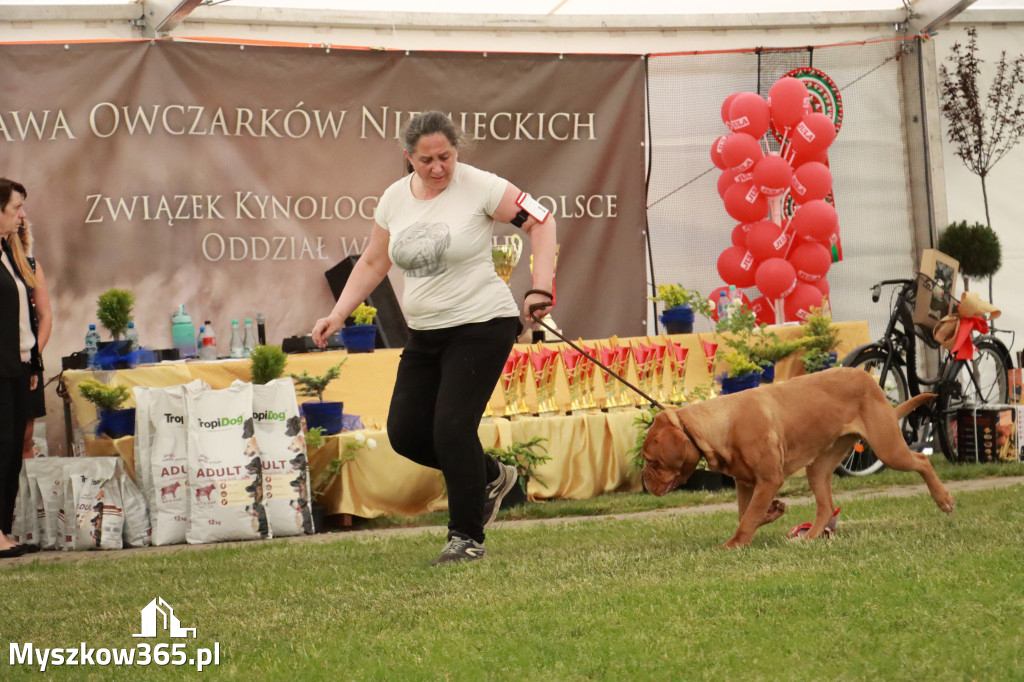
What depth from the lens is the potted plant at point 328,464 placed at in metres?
6.32

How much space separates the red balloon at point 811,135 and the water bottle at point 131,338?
475 cm

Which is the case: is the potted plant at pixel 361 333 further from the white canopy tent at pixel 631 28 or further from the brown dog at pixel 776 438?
the brown dog at pixel 776 438

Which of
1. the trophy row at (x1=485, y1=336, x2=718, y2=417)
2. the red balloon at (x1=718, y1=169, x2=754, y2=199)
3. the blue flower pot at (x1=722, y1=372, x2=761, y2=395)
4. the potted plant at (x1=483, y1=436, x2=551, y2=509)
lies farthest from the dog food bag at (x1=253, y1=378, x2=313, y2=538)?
the red balloon at (x1=718, y1=169, x2=754, y2=199)

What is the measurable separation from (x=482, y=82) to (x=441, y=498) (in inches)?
137

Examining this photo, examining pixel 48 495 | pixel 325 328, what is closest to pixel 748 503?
pixel 325 328

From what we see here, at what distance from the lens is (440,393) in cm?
430

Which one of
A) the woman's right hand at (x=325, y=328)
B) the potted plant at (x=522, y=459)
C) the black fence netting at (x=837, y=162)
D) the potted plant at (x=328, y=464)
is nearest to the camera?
the woman's right hand at (x=325, y=328)

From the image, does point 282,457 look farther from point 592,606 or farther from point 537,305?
point 592,606

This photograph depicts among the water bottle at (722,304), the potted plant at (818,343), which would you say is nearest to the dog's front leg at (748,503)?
the potted plant at (818,343)

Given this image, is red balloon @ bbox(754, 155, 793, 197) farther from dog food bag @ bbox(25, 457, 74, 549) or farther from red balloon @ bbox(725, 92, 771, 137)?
dog food bag @ bbox(25, 457, 74, 549)

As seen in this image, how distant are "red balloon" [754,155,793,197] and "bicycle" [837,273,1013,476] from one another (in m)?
1.12

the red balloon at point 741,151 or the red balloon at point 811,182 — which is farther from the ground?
the red balloon at point 741,151

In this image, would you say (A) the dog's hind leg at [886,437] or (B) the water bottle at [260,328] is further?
(B) the water bottle at [260,328]

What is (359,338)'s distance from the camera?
6973 millimetres
